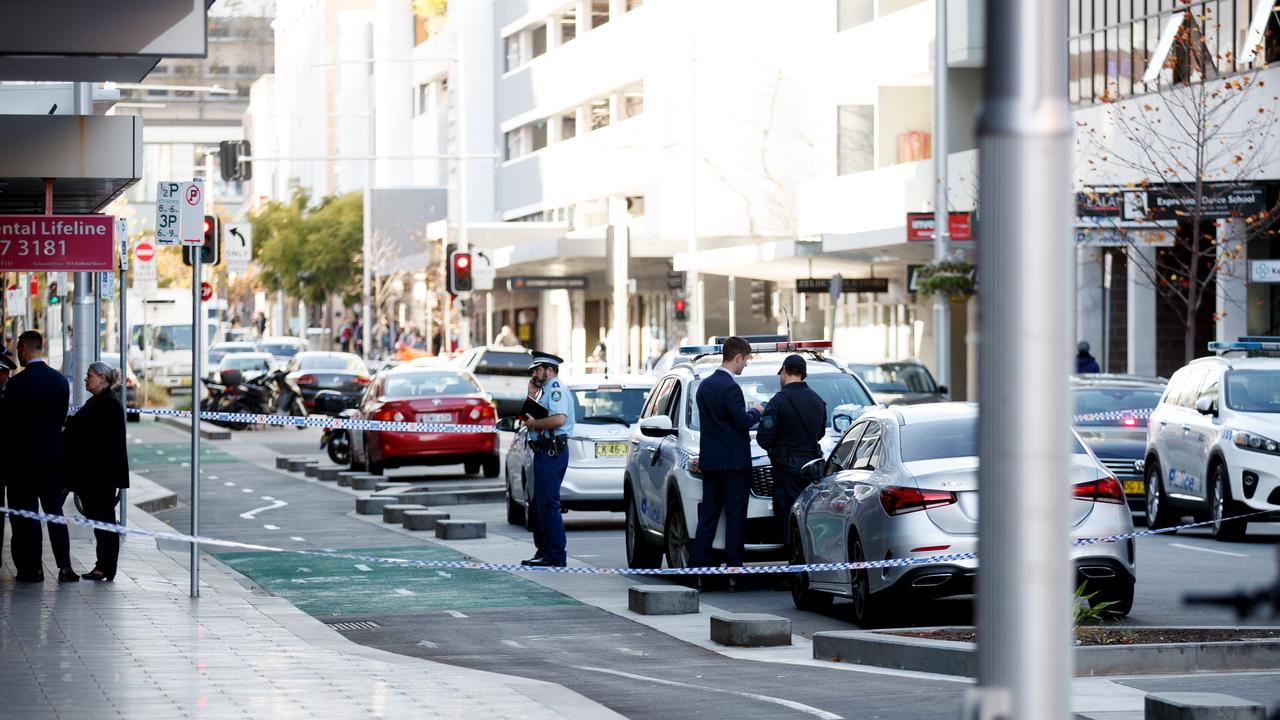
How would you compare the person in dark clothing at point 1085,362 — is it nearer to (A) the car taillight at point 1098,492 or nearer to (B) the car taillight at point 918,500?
(A) the car taillight at point 1098,492

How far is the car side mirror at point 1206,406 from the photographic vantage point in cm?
2106

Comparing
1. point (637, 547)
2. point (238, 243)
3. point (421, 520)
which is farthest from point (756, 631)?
point (238, 243)

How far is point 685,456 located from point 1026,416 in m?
12.8

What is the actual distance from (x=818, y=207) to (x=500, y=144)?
34.5 m

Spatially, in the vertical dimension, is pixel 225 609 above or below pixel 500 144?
below

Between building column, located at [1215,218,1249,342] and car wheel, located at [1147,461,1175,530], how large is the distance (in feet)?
40.2

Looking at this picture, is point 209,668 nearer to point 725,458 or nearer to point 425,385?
point 725,458

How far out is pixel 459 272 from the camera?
39688 millimetres

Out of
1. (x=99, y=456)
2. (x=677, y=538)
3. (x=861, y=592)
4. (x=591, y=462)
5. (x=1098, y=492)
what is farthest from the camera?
(x=591, y=462)

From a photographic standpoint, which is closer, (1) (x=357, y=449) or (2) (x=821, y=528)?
(2) (x=821, y=528)

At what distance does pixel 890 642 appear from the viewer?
12203 mm

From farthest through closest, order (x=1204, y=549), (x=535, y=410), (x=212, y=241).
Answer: (x=212, y=241)
(x=1204, y=549)
(x=535, y=410)

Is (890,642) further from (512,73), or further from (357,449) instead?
(512,73)

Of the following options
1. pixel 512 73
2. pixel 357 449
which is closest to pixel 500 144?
pixel 512 73
